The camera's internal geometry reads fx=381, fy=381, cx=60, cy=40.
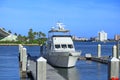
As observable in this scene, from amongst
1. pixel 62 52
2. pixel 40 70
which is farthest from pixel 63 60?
pixel 40 70

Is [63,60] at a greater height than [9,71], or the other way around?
[63,60]

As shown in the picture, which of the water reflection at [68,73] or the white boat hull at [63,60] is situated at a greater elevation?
the white boat hull at [63,60]

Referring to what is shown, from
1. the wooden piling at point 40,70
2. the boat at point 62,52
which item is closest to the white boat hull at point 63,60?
the boat at point 62,52

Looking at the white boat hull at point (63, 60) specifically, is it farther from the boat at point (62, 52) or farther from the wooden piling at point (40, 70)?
the wooden piling at point (40, 70)

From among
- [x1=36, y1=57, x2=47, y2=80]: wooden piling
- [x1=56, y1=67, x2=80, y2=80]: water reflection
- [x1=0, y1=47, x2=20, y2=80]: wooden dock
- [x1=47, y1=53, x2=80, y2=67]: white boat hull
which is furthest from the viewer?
[x1=47, y1=53, x2=80, y2=67]: white boat hull

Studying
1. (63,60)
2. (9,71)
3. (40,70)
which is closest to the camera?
(40,70)

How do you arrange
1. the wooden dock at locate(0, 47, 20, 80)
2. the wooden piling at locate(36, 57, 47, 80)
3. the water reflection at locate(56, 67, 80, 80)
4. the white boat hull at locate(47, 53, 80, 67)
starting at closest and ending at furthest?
the wooden piling at locate(36, 57, 47, 80)
the wooden dock at locate(0, 47, 20, 80)
the water reflection at locate(56, 67, 80, 80)
the white boat hull at locate(47, 53, 80, 67)

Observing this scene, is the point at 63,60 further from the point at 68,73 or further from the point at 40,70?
the point at 40,70

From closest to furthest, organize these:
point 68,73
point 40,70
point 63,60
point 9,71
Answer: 1. point 40,70
2. point 68,73
3. point 9,71
4. point 63,60

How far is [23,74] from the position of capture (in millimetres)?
32188

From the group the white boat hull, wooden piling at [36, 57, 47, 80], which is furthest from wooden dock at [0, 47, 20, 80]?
wooden piling at [36, 57, 47, 80]

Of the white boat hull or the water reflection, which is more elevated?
the white boat hull

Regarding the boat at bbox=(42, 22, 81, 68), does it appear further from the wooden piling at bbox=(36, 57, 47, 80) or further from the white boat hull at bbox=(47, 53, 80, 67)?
the wooden piling at bbox=(36, 57, 47, 80)

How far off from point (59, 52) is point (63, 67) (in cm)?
172
